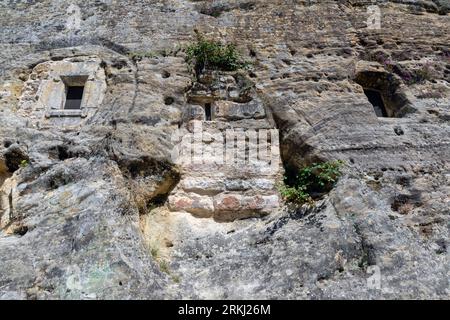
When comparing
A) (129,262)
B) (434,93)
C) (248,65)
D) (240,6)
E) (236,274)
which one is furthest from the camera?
(240,6)

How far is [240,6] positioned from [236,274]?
5119 mm

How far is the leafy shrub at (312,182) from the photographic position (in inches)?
176

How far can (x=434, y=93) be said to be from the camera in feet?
18.8

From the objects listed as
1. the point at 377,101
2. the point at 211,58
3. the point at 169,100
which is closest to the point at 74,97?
the point at 169,100

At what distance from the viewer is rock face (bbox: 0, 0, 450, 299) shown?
357 centimetres

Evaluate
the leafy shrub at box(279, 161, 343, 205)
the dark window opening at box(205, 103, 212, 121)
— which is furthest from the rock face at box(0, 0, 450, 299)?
the leafy shrub at box(279, 161, 343, 205)

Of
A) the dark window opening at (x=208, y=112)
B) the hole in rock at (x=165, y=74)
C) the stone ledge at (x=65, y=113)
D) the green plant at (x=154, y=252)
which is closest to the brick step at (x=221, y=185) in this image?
the green plant at (x=154, y=252)

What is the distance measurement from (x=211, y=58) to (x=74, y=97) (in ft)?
6.81

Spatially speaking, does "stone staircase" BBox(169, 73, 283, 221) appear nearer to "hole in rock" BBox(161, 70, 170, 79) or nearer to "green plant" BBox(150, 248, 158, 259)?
"hole in rock" BBox(161, 70, 170, 79)

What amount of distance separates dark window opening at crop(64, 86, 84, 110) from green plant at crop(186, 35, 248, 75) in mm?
1657

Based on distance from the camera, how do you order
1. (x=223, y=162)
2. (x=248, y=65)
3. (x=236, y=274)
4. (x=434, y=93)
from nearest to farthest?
(x=236, y=274)
(x=223, y=162)
(x=434, y=93)
(x=248, y=65)

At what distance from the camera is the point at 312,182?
4637mm
